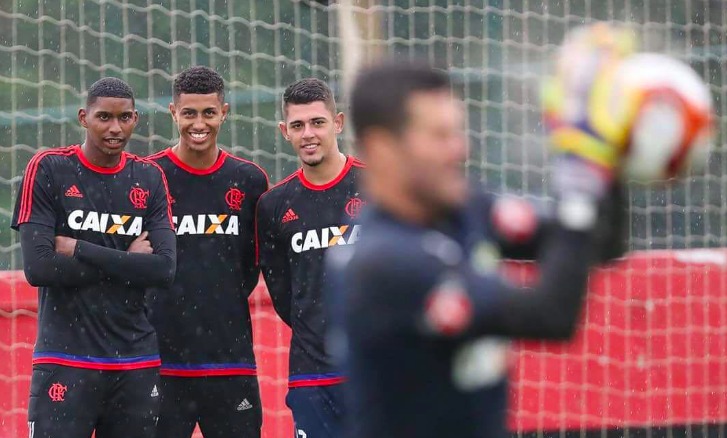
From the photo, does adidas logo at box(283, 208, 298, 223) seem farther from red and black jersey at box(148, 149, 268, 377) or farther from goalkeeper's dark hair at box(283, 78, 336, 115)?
goalkeeper's dark hair at box(283, 78, 336, 115)

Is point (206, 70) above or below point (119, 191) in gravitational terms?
above

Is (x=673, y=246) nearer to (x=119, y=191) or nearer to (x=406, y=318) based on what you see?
(x=119, y=191)

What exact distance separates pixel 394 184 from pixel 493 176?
18.5ft

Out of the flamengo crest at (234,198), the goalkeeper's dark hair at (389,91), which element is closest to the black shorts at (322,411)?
the flamengo crest at (234,198)

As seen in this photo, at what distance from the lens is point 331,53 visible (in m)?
7.47

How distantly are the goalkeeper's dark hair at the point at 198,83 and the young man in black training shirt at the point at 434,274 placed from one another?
3346 mm

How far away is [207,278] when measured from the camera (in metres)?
5.66

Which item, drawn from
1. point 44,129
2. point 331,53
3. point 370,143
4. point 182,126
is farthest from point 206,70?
point 370,143

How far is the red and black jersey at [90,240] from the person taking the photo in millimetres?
5309

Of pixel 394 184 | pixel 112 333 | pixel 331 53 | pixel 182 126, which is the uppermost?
pixel 331 53

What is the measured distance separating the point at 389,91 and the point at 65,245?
3.15 metres

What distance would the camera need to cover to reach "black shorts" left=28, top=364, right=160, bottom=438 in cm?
530

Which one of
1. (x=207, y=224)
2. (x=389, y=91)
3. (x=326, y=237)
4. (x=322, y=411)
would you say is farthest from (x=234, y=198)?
(x=389, y=91)

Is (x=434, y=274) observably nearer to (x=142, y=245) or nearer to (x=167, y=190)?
(x=142, y=245)
